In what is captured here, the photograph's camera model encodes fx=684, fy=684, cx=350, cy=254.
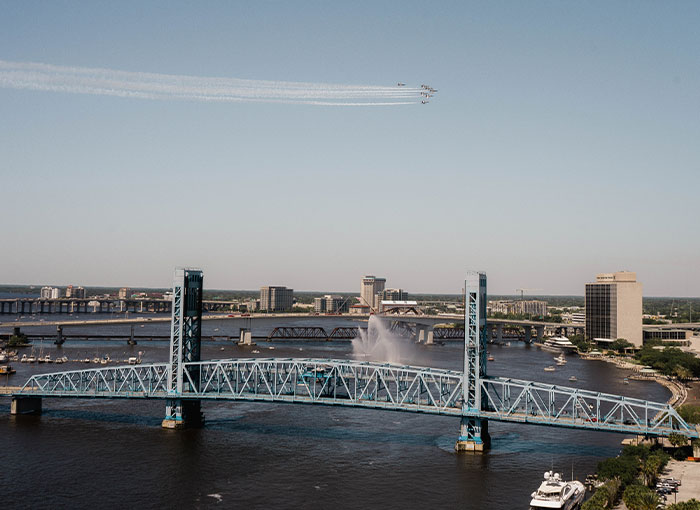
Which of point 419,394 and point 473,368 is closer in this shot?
point 419,394

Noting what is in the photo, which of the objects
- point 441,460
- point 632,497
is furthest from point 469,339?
point 632,497

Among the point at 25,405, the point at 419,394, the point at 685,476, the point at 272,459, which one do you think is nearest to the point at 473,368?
the point at 419,394

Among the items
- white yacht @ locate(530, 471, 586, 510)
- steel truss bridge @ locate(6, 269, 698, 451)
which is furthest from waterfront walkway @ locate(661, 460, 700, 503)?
white yacht @ locate(530, 471, 586, 510)

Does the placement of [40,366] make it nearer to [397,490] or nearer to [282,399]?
[282,399]

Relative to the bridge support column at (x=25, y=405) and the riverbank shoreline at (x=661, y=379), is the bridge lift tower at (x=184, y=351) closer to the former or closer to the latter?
the bridge support column at (x=25, y=405)

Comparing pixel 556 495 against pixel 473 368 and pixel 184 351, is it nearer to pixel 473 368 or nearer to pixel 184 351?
pixel 473 368

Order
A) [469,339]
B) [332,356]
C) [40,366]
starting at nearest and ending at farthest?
[469,339]
[40,366]
[332,356]

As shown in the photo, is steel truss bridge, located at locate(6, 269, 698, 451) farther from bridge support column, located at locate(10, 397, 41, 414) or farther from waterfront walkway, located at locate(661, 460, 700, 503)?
waterfront walkway, located at locate(661, 460, 700, 503)
